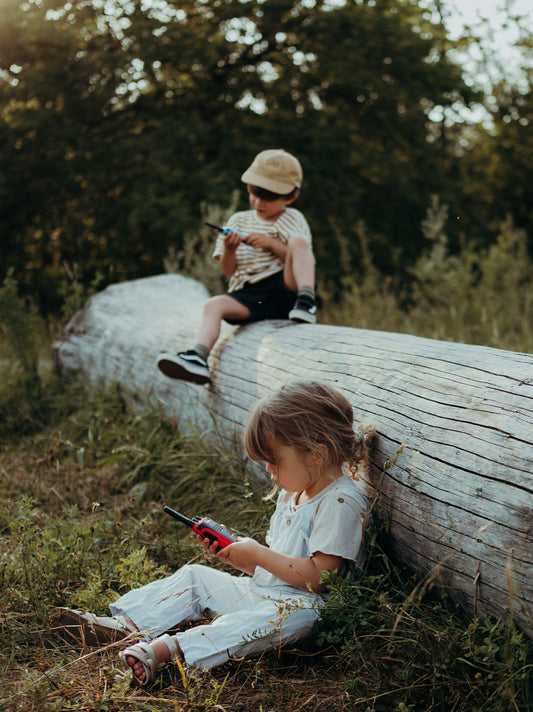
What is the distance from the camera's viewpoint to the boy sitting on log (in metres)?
4.00

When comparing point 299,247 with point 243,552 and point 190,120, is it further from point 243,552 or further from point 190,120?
point 190,120

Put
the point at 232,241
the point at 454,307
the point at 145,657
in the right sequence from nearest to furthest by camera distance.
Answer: the point at 145,657 < the point at 232,241 < the point at 454,307

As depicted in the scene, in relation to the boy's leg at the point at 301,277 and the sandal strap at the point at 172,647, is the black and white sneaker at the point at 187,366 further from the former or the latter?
the sandal strap at the point at 172,647

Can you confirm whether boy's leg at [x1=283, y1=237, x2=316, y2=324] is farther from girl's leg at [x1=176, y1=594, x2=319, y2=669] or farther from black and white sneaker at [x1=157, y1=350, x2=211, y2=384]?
girl's leg at [x1=176, y1=594, x2=319, y2=669]

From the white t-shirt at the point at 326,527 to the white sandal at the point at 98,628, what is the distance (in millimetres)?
472

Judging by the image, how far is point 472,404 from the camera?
81.3 inches

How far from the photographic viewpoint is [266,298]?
4211mm

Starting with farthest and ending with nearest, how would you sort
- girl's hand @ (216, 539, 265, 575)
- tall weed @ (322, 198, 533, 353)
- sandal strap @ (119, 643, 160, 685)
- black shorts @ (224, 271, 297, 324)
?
1. tall weed @ (322, 198, 533, 353)
2. black shorts @ (224, 271, 297, 324)
3. girl's hand @ (216, 539, 265, 575)
4. sandal strap @ (119, 643, 160, 685)

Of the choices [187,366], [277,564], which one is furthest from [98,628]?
[187,366]

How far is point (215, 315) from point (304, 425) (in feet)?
6.41

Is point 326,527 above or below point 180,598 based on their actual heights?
above

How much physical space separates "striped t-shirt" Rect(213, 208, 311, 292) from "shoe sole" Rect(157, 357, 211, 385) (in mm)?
848

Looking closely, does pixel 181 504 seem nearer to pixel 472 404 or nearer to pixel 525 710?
pixel 472 404

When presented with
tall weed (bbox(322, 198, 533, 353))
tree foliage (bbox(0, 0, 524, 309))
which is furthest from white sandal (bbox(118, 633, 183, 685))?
tree foliage (bbox(0, 0, 524, 309))
